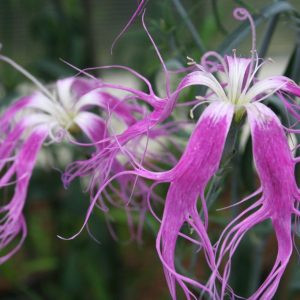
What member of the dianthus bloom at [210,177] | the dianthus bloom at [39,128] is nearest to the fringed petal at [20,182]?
the dianthus bloom at [39,128]

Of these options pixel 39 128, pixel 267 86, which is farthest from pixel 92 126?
pixel 267 86

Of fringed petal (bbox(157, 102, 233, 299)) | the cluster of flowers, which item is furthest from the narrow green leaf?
fringed petal (bbox(157, 102, 233, 299))

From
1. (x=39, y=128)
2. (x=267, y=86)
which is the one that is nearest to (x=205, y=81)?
(x=267, y=86)

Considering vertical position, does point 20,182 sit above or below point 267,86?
below

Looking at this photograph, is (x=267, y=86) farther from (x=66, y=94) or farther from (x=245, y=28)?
(x=66, y=94)

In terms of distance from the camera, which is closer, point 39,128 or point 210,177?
point 210,177

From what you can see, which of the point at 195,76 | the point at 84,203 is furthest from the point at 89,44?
the point at 195,76

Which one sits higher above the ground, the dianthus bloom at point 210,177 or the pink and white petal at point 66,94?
the dianthus bloom at point 210,177

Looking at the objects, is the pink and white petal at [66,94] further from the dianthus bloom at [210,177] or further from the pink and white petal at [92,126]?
the dianthus bloom at [210,177]
